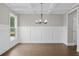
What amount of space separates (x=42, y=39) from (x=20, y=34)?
1.71 metres

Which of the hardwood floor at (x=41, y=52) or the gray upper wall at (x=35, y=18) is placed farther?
A: the gray upper wall at (x=35, y=18)

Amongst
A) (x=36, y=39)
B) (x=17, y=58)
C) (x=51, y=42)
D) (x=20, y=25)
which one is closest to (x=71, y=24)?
(x=51, y=42)

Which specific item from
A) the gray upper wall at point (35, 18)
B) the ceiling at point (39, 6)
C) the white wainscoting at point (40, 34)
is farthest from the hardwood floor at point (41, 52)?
the gray upper wall at point (35, 18)

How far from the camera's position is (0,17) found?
4855 mm

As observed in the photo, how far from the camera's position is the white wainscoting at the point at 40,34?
891cm

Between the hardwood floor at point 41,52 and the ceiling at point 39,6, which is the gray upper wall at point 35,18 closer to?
the ceiling at point 39,6

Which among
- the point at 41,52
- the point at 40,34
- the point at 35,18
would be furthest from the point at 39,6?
the point at 40,34

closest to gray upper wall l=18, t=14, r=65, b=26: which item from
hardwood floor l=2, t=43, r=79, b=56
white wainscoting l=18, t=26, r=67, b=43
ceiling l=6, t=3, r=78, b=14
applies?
white wainscoting l=18, t=26, r=67, b=43

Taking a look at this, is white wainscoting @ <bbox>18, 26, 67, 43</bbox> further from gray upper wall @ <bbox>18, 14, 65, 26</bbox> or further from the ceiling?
the ceiling

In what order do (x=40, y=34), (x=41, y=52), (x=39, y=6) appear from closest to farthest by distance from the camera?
1. (x=41, y=52)
2. (x=39, y=6)
3. (x=40, y=34)

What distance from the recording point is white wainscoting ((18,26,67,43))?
891 cm

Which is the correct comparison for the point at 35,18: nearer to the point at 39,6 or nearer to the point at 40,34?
the point at 40,34

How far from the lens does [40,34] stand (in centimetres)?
896

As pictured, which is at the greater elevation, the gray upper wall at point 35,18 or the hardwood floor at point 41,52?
the gray upper wall at point 35,18
